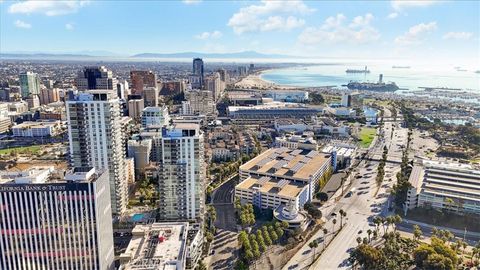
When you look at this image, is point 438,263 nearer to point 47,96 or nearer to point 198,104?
point 198,104

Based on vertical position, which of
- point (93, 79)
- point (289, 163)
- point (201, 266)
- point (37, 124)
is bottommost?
point (201, 266)

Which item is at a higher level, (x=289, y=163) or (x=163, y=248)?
(x=289, y=163)

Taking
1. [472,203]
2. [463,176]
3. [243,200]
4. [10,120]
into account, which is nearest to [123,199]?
[243,200]

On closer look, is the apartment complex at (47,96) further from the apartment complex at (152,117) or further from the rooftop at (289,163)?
the rooftop at (289,163)

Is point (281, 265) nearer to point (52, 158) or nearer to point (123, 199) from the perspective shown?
point (123, 199)

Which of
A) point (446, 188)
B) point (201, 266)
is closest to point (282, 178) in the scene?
point (446, 188)

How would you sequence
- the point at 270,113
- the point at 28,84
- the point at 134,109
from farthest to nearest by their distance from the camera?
the point at 28,84, the point at 270,113, the point at 134,109

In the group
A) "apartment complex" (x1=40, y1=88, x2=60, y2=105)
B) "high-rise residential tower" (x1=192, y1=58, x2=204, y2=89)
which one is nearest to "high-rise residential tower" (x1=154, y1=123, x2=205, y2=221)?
"apartment complex" (x1=40, y1=88, x2=60, y2=105)
